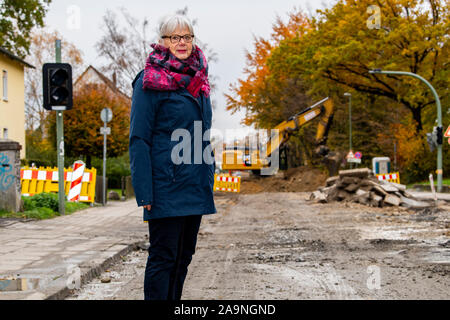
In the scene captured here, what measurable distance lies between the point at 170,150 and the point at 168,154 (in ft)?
0.10

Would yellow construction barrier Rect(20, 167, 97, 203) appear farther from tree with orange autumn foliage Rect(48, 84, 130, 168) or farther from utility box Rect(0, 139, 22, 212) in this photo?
tree with orange autumn foliage Rect(48, 84, 130, 168)

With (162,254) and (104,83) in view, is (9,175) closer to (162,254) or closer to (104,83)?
(162,254)

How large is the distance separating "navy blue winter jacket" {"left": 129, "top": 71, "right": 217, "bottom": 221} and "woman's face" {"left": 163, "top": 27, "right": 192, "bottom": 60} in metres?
0.23

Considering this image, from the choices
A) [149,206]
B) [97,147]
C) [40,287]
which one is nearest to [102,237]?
[40,287]

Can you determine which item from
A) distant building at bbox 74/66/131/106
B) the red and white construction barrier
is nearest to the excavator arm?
distant building at bbox 74/66/131/106

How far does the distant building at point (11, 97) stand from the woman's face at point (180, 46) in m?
29.9

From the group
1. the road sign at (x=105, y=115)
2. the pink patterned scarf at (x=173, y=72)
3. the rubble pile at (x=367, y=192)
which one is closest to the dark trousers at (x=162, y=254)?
the pink patterned scarf at (x=173, y=72)

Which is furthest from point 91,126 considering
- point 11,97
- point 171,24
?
point 171,24

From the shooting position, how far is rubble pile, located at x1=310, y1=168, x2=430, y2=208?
17312 millimetres

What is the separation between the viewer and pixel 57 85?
12109mm

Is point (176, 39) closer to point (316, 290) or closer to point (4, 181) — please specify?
point (316, 290)

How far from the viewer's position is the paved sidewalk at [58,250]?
510 centimetres

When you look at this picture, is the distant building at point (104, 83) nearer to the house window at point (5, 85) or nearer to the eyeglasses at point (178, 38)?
the house window at point (5, 85)
